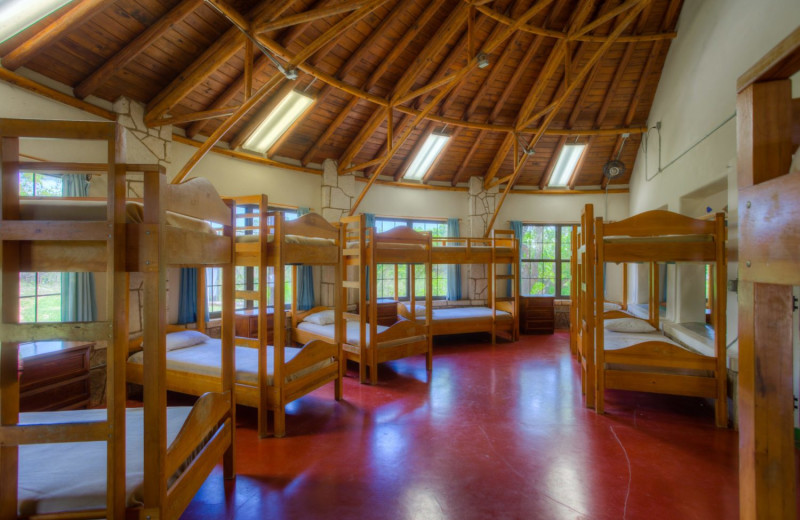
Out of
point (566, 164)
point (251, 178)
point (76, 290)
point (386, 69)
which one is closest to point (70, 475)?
point (76, 290)

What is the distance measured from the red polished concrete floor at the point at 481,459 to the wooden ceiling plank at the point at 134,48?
3866 millimetres

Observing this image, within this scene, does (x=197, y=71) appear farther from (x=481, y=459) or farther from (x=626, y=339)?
(x=626, y=339)

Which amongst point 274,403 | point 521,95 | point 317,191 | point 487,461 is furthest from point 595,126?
point 274,403

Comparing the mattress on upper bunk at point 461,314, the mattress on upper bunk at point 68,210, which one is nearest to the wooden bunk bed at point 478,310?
the mattress on upper bunk at point 461,314

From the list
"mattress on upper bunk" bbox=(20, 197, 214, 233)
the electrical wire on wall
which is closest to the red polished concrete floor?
"mattress on upper bunk" bbox=(20, 197, 214, 233)

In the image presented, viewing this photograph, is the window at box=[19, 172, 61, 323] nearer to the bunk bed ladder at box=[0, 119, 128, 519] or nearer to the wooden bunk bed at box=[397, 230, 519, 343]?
the bunk bed ladder at box=[0, 119, 128, 519]

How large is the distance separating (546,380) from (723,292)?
2.16 meters

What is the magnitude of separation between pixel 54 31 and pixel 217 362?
3.28 m

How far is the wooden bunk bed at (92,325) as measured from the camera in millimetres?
1488

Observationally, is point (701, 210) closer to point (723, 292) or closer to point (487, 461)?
point (723, 292)

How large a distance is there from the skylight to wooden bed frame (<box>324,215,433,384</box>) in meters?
3.04

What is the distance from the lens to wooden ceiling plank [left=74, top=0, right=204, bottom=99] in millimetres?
3912

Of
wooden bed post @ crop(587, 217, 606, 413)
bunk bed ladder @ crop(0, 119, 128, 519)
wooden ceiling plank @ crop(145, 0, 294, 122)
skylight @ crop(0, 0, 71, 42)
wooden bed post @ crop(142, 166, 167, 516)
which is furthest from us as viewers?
wooden ceiling plank @ crop(145, 0, 294, 122)

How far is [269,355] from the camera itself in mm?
3820
